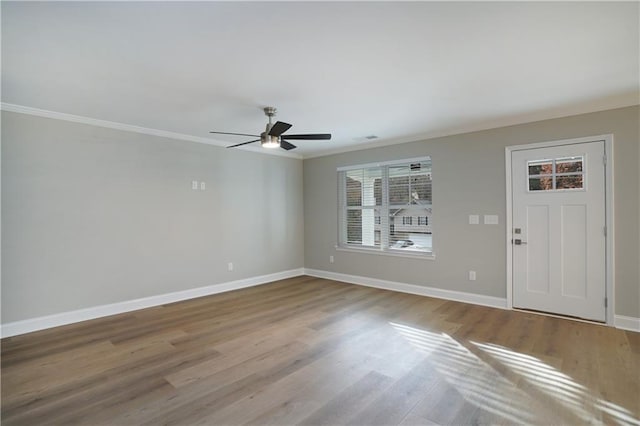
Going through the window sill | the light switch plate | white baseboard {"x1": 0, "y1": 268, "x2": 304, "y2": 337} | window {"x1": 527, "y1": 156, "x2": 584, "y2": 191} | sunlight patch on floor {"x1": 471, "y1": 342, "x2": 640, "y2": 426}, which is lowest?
sunlight patch on floor {"x1": 471, "y1": 342, "x2": 640, "y2": 426}

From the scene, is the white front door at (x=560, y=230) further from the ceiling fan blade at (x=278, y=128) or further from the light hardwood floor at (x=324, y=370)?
the ceiling fan blade at (x=278, y=128)

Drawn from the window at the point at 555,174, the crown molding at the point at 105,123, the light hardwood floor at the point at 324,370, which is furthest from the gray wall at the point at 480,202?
the crown molding at the point at 105,123

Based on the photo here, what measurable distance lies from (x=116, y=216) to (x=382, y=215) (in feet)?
13.5

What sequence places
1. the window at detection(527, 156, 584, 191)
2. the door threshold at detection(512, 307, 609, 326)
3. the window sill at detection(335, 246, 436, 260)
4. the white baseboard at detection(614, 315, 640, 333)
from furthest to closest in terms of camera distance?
1. the window sill at detection(335, 246, 436, 260)
2. the window at detection(527, 156, 584, 191)
3. the door threshold at detection(512, 307, 609, 326)
4. the white baseboard at detection(614, 315, 640, 333)

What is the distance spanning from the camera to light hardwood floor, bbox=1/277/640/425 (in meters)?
2.08

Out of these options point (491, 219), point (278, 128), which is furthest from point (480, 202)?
point (278, 128)

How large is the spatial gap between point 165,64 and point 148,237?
2759 mm

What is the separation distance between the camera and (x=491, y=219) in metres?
4.40

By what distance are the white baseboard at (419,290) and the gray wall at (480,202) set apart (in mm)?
73

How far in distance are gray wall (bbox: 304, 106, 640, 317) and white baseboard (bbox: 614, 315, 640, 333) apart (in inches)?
2.3

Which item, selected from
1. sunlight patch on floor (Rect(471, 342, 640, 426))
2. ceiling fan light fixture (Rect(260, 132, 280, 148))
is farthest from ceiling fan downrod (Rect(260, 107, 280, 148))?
sunlight patch on floor (Rect(471, 342, 640, 426))

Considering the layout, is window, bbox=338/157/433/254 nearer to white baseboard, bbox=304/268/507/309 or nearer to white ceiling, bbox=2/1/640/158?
white baseboard, bbox=304/268/507/309

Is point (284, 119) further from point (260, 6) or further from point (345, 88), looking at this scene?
point (260, 6)

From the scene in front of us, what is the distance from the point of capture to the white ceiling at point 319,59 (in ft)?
6.52
